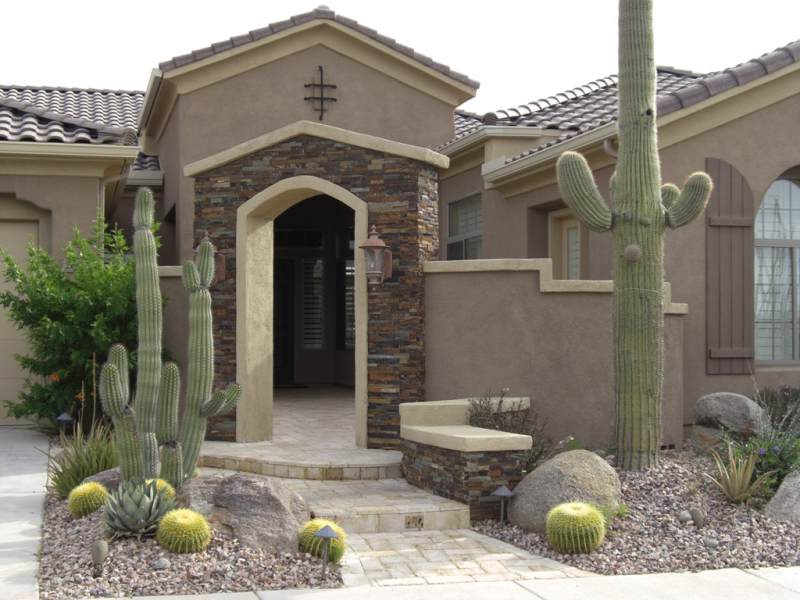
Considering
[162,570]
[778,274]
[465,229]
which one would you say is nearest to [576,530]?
[162,570]

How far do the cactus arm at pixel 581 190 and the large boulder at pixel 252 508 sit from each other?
3878 millimetres

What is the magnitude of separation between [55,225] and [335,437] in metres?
4.85

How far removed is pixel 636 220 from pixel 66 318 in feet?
22.5

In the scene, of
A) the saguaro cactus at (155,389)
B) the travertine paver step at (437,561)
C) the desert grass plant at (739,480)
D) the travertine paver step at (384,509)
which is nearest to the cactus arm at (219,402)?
the saguaro cactus at (155,389)

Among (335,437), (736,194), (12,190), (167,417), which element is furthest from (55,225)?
(736,194)

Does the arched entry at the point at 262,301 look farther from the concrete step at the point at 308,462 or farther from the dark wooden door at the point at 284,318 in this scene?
the dark wooden door at the point at 284,318

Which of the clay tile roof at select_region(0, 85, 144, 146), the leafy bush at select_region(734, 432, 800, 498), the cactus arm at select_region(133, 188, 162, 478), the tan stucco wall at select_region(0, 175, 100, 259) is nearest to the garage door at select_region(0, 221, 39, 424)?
the tan stucco wall at select_region(0, 175, 100, 259)

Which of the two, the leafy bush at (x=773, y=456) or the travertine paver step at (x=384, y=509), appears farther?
the leafy bush at (x=773, y=456)

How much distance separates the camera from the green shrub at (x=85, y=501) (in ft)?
27.8

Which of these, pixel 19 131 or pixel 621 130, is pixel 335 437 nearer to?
pixel 621 130

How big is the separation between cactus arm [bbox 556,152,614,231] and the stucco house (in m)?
1.43

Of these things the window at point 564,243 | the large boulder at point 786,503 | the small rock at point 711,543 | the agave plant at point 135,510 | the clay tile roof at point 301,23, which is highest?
the clay tile roof at point 301,23

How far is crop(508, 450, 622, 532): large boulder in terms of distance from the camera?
8.74 metres

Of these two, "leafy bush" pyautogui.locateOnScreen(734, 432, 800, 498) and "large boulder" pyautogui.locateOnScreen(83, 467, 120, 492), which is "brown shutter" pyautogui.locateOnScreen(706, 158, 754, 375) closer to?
"leafy bush" pyautogui.locateOnScreen(734, 432, 800, 498)
